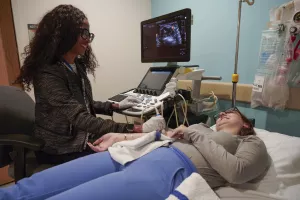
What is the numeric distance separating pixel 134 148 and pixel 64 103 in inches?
17.6

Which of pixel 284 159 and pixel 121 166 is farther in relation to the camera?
pixel 284 159

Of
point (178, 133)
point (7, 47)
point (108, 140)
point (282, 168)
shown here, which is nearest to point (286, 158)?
point (282, 168)

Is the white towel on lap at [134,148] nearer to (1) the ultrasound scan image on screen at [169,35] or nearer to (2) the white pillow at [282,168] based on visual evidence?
(2) the white pillow at [282,168]

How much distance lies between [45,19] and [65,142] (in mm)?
709

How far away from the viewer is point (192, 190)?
829 mm

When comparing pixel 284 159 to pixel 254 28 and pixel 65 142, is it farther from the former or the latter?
Result: pixel 65 142

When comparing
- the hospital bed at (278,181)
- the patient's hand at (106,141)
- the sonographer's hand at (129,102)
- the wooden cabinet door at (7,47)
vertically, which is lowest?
the hospital bed at (278,181)

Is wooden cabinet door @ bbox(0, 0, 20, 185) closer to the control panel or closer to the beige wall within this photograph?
the beige wall

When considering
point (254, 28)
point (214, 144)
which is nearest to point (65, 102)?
point (214, 144)

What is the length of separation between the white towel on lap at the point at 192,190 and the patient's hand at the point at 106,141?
477 millimetres

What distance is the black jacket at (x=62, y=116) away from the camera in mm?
1140

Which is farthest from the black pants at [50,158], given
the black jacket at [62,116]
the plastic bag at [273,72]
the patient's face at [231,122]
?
the plastic bag at [273,72]

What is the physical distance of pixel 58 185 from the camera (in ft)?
2.90

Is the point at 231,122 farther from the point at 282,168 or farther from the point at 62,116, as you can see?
the point at 62,116
